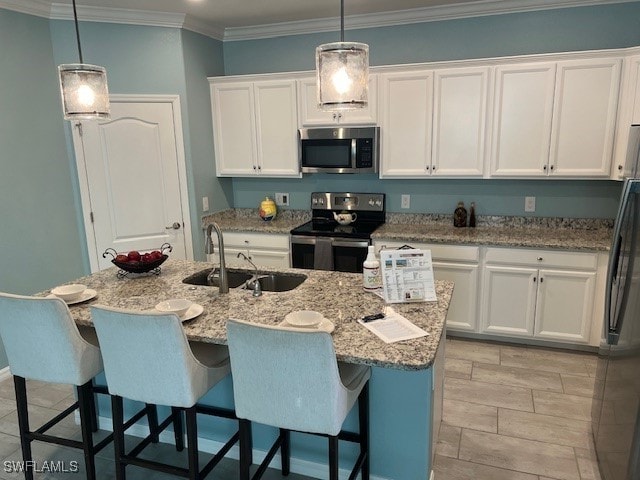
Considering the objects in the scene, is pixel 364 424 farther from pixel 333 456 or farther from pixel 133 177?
pixel 133 177

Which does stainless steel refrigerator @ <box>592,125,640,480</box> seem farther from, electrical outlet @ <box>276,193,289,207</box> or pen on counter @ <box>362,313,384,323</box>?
electrical outlet @ <box>276,193,289,207</box>

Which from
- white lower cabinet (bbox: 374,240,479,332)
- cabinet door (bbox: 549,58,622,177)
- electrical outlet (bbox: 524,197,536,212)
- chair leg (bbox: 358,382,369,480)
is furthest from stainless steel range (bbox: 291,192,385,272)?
chair leg (bbox: 358,382,369,480)

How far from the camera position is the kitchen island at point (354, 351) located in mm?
1731

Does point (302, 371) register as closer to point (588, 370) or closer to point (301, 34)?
point (588, 370)

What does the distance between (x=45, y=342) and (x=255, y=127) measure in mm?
2777

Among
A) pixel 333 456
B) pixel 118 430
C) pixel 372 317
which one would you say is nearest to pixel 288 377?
pixel 333 456

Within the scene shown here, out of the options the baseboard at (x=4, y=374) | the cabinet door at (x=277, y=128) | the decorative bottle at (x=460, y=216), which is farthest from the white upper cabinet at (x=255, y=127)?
the baseboard at (x=4, y=374)

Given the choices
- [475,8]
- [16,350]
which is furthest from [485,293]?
[16,350]

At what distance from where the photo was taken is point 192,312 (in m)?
2.02

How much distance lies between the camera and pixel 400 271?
7.02 ft

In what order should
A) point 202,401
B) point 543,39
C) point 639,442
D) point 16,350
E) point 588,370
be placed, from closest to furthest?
1. point 639,442
2. point 16,350
3. point 202,401
4. point 588,370
5. point 543,39

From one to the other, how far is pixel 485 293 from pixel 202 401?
2311mm

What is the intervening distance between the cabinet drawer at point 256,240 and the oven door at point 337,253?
0.11 meters

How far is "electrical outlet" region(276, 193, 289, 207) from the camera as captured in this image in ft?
15.2
